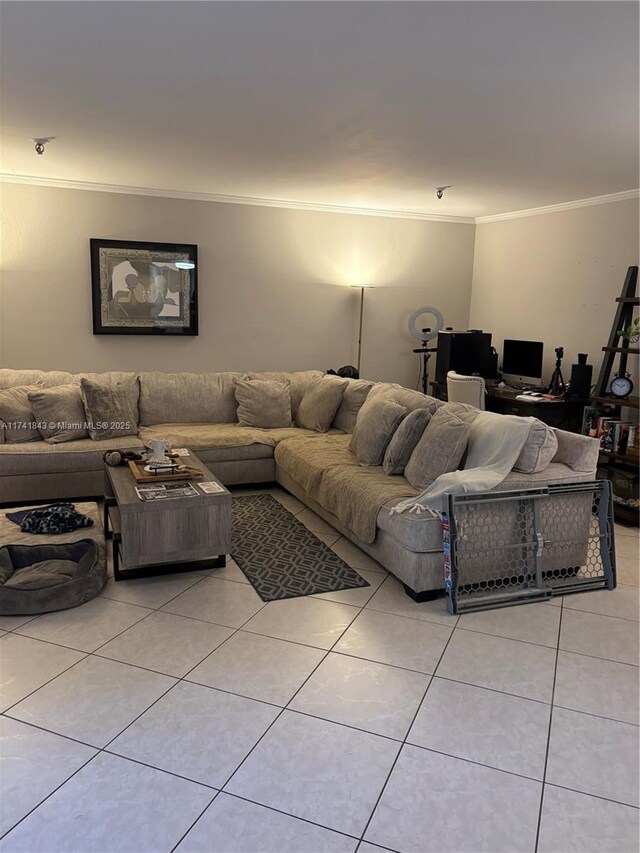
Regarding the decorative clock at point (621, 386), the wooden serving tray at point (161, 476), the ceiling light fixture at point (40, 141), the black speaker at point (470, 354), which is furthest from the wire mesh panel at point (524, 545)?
the ceiling light fixture at point (40, 141)

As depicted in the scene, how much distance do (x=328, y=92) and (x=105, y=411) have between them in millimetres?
2751

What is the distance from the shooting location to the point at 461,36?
233 centimetres

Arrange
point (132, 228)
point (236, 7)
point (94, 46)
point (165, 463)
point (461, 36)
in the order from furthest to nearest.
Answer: point (132, 228) → point (165, 463) → point (94, 46) → point (461, 36) → point (236, 7)

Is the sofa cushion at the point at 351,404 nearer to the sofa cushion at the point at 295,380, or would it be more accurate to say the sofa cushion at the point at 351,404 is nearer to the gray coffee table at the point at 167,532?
the sofa cushion at the point at 295,380

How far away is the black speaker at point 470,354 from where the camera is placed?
6180 mm

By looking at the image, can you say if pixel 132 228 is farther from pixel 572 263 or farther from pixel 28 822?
pixel 28 822

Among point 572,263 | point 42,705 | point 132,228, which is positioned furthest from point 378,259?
point 42,705

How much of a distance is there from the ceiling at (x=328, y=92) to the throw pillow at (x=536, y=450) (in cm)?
159

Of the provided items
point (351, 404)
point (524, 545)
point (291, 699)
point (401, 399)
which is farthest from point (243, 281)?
point (291, 699)

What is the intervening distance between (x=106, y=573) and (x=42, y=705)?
1.03 metres

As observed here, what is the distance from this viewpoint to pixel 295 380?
5.69 m

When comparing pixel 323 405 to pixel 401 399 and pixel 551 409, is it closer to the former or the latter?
pixel 401 399

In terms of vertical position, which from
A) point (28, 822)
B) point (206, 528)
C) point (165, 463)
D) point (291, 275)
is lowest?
point (28, 822)

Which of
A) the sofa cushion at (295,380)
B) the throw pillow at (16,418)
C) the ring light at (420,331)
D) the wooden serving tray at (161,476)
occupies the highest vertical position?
the ring light at (420,331)
